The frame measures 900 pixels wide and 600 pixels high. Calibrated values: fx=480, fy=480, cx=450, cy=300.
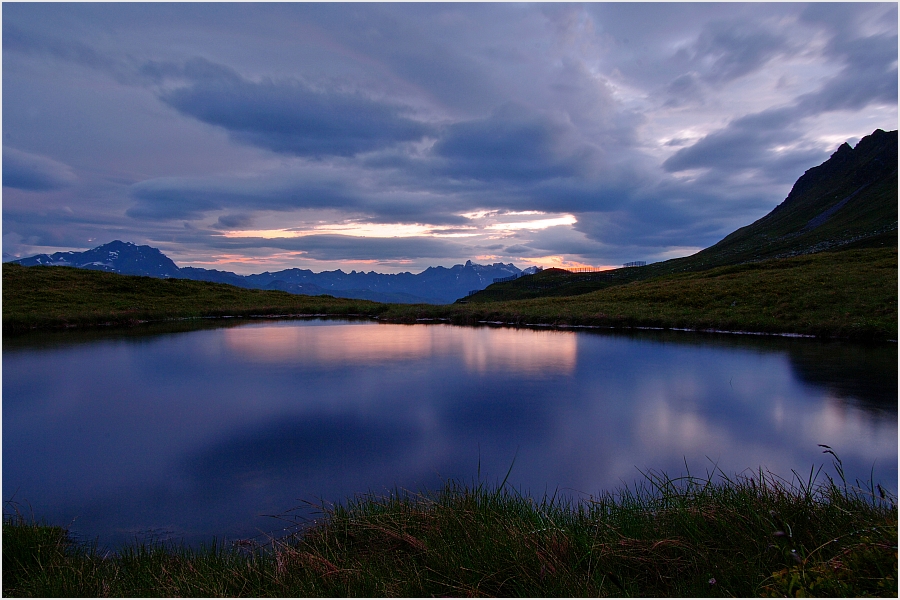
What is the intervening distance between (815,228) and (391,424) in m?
148

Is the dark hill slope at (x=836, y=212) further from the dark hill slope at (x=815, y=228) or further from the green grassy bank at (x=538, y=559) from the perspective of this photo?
the green grassy bank at (x=538, y=559)

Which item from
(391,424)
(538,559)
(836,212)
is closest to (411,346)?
(391,424)

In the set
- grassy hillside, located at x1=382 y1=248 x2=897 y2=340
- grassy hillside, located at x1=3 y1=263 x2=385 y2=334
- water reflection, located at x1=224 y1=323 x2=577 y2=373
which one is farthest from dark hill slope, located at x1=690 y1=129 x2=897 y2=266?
grassy hillside, located at x1=3 y1=263 x2=385 y2=334

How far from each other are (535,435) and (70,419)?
13605 mm

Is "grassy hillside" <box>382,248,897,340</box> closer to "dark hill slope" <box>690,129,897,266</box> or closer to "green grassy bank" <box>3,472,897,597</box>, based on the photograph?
"green grassy bank" <box>3,472,897,597</box>

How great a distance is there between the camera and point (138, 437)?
12562 millimetres

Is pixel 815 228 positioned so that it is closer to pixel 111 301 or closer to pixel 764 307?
A: pixel 764 307

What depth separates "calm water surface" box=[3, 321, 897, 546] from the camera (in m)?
9.20

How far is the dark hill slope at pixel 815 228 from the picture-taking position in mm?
99125

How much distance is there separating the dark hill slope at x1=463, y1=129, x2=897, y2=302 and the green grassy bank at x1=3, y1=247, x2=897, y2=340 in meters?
49.6

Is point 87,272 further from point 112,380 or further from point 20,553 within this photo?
point 20,553

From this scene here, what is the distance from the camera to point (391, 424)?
13.5 metres

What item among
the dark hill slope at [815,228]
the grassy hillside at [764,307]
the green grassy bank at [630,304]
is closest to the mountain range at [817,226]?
the dark hill slope at [815,228]

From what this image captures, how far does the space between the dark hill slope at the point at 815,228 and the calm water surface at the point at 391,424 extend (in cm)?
7987
